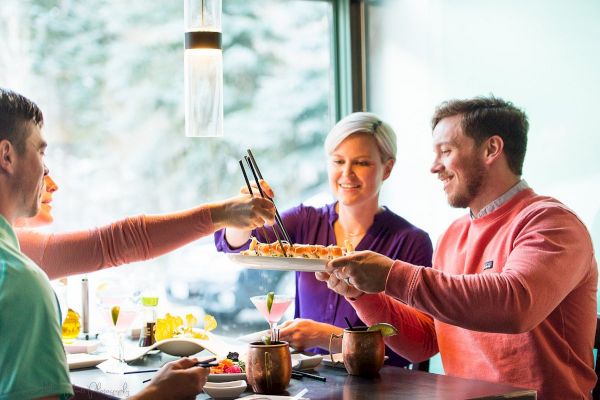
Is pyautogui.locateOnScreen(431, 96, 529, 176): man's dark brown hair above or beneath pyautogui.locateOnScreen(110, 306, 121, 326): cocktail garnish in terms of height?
above

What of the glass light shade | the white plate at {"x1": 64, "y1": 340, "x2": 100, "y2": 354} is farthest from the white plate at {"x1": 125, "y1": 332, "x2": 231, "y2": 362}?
the glass light shade

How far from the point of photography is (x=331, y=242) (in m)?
3.80

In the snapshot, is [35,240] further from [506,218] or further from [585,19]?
[585,19]

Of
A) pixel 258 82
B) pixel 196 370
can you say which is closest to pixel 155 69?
pixel 258 82

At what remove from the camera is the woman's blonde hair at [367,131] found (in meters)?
3.76

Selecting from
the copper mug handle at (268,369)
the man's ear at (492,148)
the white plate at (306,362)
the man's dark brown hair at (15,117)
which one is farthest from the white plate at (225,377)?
the man's ear at (492,148)

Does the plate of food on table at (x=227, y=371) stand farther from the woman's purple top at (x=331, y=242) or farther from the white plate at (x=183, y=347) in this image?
the woman's purple top at (x=331, y=242)

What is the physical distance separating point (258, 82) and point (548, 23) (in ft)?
5.60

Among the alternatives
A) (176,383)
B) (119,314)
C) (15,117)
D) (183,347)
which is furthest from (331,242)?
(15,117)

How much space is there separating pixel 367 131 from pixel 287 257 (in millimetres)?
885

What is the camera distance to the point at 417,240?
368 cm

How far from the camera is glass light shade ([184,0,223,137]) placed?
113 inches

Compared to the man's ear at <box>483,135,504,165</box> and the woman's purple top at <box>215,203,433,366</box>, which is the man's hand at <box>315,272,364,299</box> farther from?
the man's ear at <box>483,135,504,165</box>

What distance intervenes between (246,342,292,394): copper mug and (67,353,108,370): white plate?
74 cm
